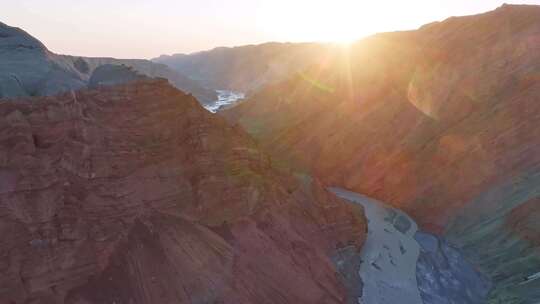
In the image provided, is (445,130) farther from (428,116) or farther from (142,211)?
(142,211)

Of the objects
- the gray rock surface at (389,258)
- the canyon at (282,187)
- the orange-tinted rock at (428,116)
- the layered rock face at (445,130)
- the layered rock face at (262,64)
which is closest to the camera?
the canyon at (282,187)

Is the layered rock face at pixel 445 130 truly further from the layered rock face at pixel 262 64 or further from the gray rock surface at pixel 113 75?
the layered rock face at pixel 262 64

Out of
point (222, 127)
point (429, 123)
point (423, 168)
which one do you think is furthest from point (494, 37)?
point (222, 127)

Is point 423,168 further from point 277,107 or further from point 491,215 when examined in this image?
point 277,107

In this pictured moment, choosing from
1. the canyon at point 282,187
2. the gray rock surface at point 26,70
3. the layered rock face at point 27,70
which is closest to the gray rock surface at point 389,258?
the canyon at point 282,187

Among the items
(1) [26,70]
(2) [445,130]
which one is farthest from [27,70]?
(2) [445,130]

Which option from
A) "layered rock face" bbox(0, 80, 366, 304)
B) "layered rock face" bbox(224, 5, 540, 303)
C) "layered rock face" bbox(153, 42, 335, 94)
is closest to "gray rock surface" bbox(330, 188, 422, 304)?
"layered rock face" bbox(224, 5, 540, 303)
